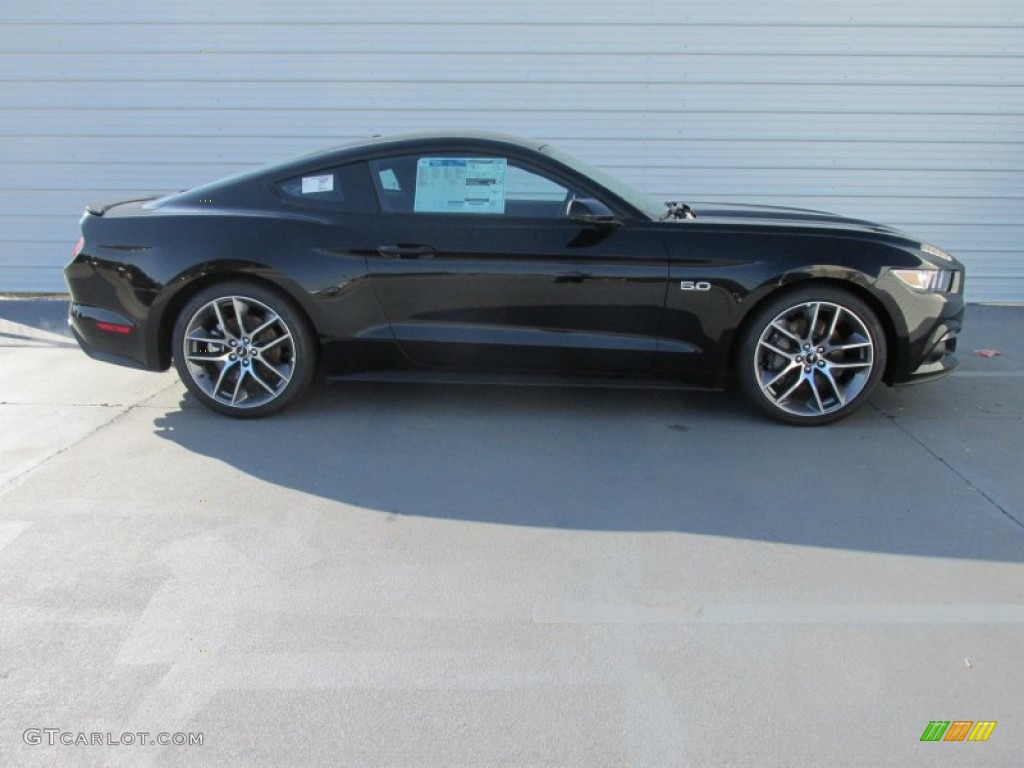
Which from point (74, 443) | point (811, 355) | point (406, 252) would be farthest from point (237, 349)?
point (811, 355)

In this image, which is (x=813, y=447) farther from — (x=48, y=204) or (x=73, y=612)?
(x=48, y=204)

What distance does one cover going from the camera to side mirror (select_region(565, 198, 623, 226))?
4254mm

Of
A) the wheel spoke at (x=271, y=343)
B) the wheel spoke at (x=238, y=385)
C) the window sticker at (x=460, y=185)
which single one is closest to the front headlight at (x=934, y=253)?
the window sticker at (x=460, y=185)

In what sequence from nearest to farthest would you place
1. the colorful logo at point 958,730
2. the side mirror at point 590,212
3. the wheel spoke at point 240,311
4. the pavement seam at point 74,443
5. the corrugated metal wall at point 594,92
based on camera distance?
1. the colorful logo at point 958,730
2. the pavement seam at point 74,443
3. the side mirror at point 590,212
4. the wheel spoke at point 240,311
5. the corrugated metal wall at point 594,92

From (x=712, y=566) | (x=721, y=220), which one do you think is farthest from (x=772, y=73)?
(x=712, y=566)

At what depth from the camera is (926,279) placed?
437cm

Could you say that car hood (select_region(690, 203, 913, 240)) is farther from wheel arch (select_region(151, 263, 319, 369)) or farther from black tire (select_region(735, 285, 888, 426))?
wheel arch (select_region(151, 263, 319, 369))

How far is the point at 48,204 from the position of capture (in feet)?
25.0

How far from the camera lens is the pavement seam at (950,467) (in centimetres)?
355

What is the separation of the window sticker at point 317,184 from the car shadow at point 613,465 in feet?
4.02

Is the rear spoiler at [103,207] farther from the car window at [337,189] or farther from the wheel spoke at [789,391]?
the wheel spoke at [789,391]

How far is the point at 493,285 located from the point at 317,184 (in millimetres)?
1121

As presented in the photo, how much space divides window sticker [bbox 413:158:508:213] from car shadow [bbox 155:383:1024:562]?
1.16 meters

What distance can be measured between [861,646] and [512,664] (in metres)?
1.12
